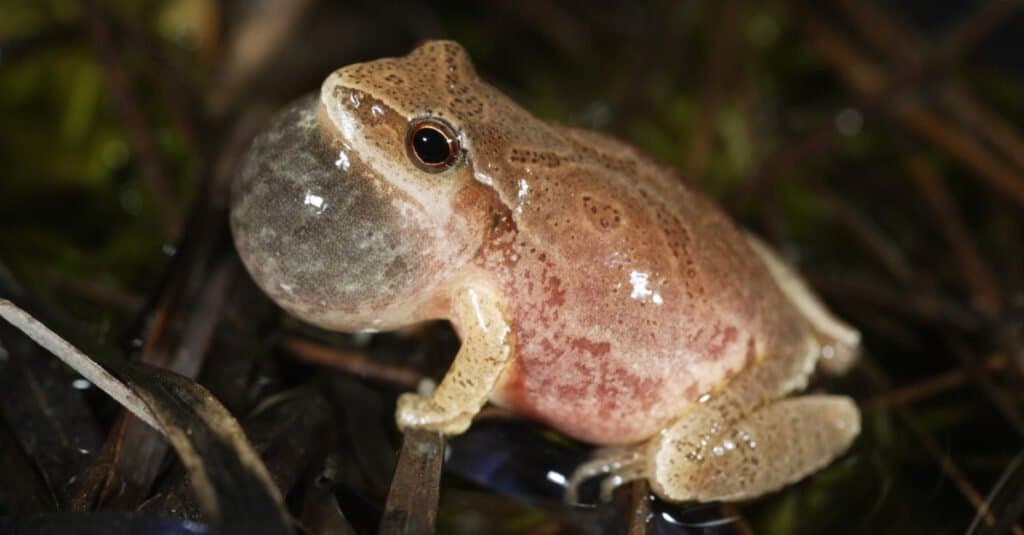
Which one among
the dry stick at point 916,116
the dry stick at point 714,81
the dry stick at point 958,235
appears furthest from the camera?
the dry stick at point 714,81

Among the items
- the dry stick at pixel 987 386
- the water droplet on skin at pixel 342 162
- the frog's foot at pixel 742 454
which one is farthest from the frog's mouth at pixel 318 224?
the dry stick at pixel 987 386

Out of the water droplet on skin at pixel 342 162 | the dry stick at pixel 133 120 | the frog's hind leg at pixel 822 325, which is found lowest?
the water droplet on skin at pixel 342 162

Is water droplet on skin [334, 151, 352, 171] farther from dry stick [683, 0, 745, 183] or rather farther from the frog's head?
dry stick [683, 0, 745, 183]

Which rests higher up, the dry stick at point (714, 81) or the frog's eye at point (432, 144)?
the dry stick at point (714, 81)

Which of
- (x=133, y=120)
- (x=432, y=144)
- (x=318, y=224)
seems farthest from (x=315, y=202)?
(x=133, y=120)

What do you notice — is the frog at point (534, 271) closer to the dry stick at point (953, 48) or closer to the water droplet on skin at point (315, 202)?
the water droplet on skin at point (315, 202)

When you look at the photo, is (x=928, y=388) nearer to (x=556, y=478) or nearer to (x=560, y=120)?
(x=556, y=478)

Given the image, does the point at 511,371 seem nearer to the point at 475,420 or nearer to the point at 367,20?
the point at 475,420
